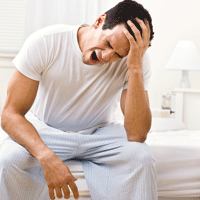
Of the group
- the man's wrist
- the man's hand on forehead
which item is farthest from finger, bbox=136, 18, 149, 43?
the man's wrist

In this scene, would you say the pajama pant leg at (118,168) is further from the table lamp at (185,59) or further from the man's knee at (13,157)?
the table lamp at (185,59)

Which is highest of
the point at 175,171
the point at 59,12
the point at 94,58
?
the point at 59,12

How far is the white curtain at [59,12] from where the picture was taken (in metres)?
2.74

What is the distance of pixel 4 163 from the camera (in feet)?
2.70

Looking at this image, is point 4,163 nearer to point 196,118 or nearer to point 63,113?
point 63,113

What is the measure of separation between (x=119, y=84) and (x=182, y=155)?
1.20ft

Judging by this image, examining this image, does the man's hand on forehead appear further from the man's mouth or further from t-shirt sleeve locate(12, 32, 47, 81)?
t-shirt sleeve locate(12, 32, 47, 81)

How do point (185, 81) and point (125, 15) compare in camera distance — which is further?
point (185, 81)

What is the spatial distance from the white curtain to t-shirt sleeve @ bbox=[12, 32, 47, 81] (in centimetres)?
177

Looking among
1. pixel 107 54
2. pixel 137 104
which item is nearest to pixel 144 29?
pixel 107 54

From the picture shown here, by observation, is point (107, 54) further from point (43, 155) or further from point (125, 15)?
point (43, 155)

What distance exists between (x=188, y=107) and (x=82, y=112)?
1.56 m

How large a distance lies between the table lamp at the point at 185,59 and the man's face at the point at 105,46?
1.69 meters

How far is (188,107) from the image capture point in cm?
249
